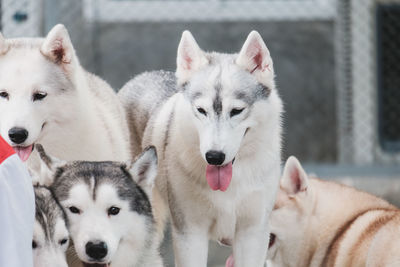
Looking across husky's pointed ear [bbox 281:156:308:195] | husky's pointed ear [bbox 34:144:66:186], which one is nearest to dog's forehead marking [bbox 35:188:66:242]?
husky's pointed ear [bbox 34:144:66:186]

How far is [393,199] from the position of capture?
838 centimetres

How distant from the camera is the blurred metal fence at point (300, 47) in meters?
9.31

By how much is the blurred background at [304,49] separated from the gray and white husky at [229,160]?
4.56m

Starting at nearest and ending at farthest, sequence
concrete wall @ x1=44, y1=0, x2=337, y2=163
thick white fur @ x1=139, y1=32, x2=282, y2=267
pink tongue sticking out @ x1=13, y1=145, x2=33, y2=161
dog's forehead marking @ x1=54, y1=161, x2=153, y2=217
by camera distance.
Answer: dog's forehead marking @ x1=54, y1=161, x2=153, y2=217 < pink tongue sticking out @ x1=13, y1=145, x2=33, y2=161 < thick white fur @ x1=139, y1=32, x2=282, y2=267 < concrete wall @ x1=44, y1=0, x2=337, y2=163

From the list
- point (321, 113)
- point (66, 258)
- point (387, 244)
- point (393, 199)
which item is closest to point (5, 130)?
point (66, 258)

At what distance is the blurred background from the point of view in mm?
9266

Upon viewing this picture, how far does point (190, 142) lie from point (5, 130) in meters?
0.99

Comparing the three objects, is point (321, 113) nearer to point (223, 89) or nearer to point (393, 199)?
point (393, 199)

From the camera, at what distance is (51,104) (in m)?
4.48

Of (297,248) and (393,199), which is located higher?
(297,248)

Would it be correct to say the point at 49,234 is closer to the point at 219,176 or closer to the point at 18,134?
the point at 18,134

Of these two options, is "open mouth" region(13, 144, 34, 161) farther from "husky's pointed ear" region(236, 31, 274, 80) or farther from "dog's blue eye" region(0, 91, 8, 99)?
"husky's pointed ear" region(236, 31, 274, 80)

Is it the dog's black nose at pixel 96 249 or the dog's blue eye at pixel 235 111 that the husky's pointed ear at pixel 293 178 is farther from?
the dog's black nose at pixel 96 249

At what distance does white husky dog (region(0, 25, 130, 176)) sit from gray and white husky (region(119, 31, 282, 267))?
43cm
